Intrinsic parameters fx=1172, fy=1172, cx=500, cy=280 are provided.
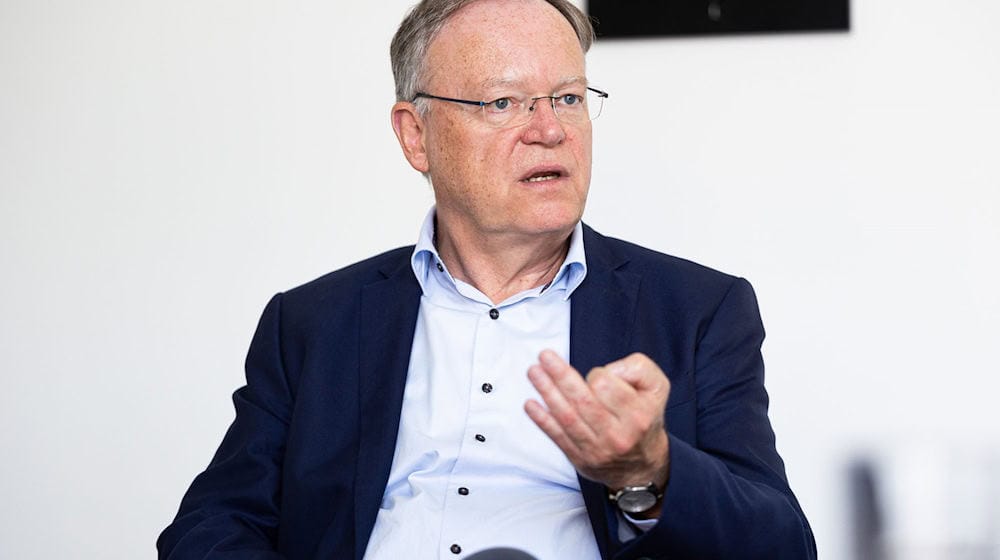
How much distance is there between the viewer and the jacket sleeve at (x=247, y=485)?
73.9 inches

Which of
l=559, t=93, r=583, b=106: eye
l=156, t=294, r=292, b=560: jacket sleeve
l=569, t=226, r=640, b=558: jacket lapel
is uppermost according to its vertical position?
l=559, t=93, r=583, b=106: eye

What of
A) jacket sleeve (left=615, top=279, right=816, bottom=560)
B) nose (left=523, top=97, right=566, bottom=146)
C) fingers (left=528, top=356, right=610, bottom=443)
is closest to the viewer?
fingers (left=528, top=356, right=610, bottom=443)

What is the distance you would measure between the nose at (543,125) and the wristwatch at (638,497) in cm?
64

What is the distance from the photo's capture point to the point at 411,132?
219cm

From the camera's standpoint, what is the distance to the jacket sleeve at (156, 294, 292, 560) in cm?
188

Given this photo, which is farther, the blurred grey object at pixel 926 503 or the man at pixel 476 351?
the blurred grey object at pixel 926 503

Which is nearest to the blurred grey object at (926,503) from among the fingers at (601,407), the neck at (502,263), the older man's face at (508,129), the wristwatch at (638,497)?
the neck at (502,263)

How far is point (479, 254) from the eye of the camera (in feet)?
6.77

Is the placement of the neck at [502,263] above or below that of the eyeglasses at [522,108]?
below

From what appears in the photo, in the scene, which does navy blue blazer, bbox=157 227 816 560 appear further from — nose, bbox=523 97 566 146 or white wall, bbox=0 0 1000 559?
white wall, bbox=0 0 1000 559

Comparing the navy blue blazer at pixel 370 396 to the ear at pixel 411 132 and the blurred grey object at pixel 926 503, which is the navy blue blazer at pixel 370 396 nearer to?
the ear at pixel 411 132

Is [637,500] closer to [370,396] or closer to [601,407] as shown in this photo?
[601,407]

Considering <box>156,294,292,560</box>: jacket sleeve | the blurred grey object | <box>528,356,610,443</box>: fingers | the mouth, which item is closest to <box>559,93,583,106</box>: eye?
the mouth

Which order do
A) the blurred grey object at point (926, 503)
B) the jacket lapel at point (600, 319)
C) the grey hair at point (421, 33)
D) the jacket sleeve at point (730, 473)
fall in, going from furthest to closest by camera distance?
the blurred grey object at point (926, 503) → the grey hair at point (421, 33) → the jacket lapel at point (600, 319) → the jacket sleeve at point (730, 473)
